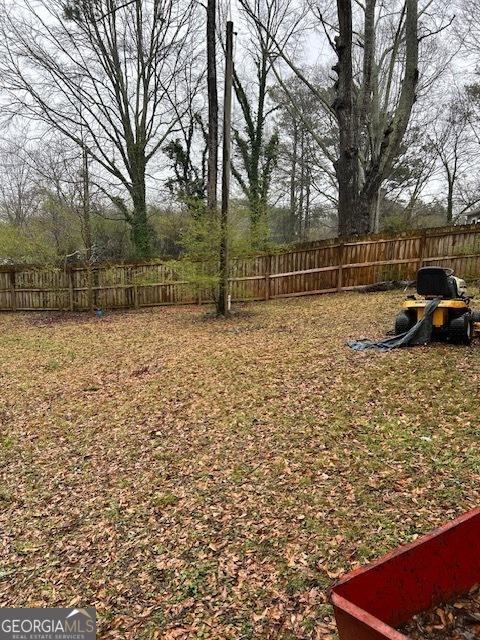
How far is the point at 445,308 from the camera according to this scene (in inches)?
196

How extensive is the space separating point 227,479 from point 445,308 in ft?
12.0

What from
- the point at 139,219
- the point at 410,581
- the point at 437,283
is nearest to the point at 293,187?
the point at 139,219

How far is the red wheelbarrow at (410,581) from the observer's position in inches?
48.3

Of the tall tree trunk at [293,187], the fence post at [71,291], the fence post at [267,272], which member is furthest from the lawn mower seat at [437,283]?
the tall tree trunk at [293,187]

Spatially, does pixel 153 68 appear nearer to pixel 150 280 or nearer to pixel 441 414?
pixel 150 280

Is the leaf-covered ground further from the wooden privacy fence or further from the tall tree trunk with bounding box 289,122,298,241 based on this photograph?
the tall tree trunk with bounding box 289,122,298,241

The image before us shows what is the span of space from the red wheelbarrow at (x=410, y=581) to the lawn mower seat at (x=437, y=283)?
4.09 meters

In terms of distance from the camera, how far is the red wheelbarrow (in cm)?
123

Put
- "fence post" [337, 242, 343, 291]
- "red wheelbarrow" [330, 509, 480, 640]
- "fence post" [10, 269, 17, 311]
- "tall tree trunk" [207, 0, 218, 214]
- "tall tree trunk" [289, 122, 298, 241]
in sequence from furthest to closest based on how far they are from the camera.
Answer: "tall tree trunk" [289, 122, 298, 241] < "fence post" [10, 269, 17, 311] < "fence post" [337, 242, 343, 291] < "tall tree trunk" [207, 0, 218, 214] < "red wheelbarrow" [330, 509, 480, 640]

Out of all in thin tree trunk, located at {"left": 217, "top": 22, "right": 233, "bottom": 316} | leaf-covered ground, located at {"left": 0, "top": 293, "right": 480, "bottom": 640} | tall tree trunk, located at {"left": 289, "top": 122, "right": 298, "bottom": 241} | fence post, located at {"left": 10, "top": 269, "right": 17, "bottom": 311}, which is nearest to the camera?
leaf-covered ground, located at {"left": 0, "top": 293, "right": 480, "bottom": 640}

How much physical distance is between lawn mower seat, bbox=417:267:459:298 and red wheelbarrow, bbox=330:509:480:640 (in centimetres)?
409

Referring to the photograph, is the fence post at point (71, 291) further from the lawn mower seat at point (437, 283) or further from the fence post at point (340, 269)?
the lawn mower seat at point (437, 283)

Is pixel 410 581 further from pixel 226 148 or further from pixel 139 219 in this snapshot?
pixel 139 219

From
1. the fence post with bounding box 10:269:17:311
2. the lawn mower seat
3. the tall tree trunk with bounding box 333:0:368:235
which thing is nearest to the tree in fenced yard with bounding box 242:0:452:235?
the tall tree trunk with bounding box 333:0:368:235
